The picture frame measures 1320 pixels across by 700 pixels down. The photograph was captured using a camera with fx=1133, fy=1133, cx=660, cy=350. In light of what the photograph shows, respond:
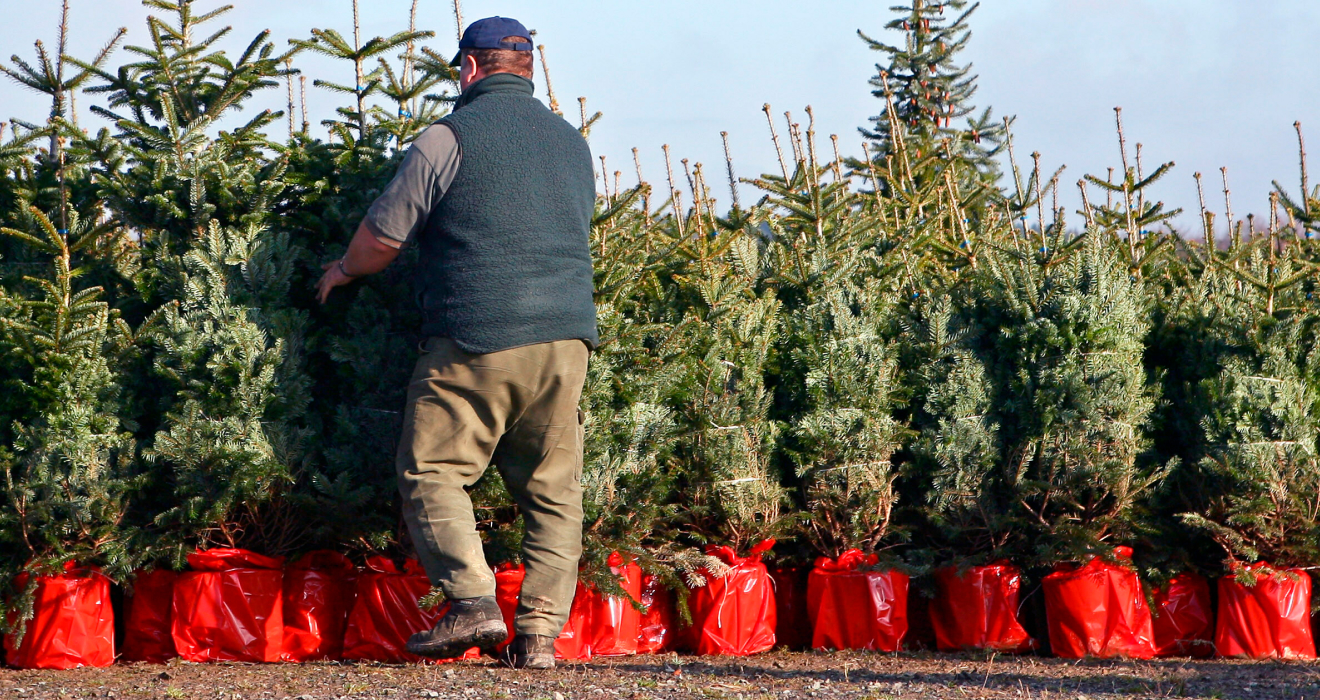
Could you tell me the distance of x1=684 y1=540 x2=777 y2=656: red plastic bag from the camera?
463cm

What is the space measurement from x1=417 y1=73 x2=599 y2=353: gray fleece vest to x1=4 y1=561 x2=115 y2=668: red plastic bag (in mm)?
1756

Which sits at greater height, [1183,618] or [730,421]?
[730,421]

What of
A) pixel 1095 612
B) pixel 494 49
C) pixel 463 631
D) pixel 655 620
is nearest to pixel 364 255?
pixel 494 49

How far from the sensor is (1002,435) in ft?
15.9

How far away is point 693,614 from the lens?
4688 mm

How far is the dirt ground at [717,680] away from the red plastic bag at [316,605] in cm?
16

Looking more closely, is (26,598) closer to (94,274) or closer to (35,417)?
(35,417)

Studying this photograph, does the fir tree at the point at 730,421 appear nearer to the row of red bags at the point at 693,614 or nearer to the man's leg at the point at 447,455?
the row of red bags at the point at 693,614

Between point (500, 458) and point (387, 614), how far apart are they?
0.85 m

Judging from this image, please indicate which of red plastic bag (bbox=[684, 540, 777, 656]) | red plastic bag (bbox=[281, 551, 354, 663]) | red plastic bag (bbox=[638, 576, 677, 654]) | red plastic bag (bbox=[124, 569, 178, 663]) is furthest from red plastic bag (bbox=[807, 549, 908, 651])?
red plastic bag (bbox=[124, 569, 178, 663])

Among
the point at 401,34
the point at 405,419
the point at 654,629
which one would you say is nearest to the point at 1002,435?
the point at 654,629

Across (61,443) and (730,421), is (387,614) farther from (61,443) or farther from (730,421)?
(730,421)

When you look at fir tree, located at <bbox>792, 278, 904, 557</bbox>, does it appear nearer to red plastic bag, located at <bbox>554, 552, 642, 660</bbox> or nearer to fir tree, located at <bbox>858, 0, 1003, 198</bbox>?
Answer: red plastic bag, located at <bbox>554, 552, 642, 660</bbox>

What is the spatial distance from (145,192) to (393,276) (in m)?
1.14
